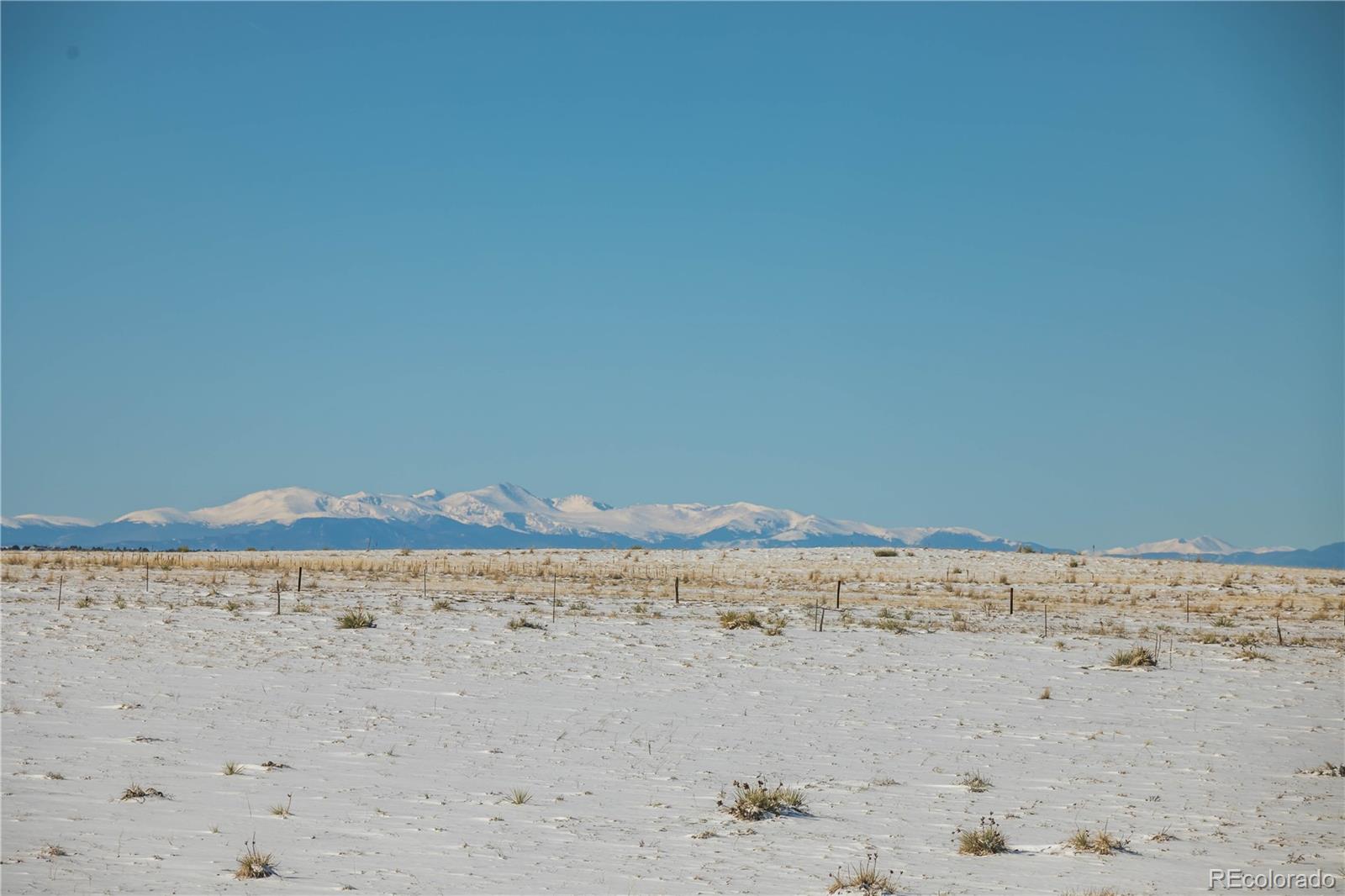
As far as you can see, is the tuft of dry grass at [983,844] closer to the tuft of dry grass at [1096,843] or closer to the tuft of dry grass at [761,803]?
the tuft of dry grass at [1096,843]

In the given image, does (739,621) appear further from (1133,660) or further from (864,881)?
(864,881)

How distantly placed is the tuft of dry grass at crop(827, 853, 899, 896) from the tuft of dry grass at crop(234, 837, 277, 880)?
17.9 ft

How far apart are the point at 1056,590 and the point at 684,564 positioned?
21234mm

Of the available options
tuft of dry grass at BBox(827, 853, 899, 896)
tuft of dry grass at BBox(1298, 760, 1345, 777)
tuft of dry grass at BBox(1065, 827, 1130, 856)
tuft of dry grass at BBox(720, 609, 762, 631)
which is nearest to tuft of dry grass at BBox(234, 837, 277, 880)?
tuft of dry grass at BBox(827, 853, 899, 896)

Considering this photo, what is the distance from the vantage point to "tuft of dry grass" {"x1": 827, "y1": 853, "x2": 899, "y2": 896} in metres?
11.1

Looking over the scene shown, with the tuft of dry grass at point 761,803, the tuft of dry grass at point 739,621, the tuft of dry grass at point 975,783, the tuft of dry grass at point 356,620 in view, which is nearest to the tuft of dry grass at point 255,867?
the tuft of dry grass at point 761,803

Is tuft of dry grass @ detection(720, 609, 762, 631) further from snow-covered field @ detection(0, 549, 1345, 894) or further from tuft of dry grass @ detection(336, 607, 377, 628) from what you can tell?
tuft of dry grass @ detection(336, 607, 377, 628)

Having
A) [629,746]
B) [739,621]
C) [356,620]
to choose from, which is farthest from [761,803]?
[739,621]

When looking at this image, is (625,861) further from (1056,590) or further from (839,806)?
(1056,590)

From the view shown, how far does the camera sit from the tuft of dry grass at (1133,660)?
24.9m

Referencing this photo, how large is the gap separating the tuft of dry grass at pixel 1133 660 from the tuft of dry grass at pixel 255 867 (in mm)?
19104

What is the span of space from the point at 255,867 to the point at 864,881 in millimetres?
5915

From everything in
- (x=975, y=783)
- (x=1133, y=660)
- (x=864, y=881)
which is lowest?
(x=864, y=881)

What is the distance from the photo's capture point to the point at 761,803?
13742 mm
